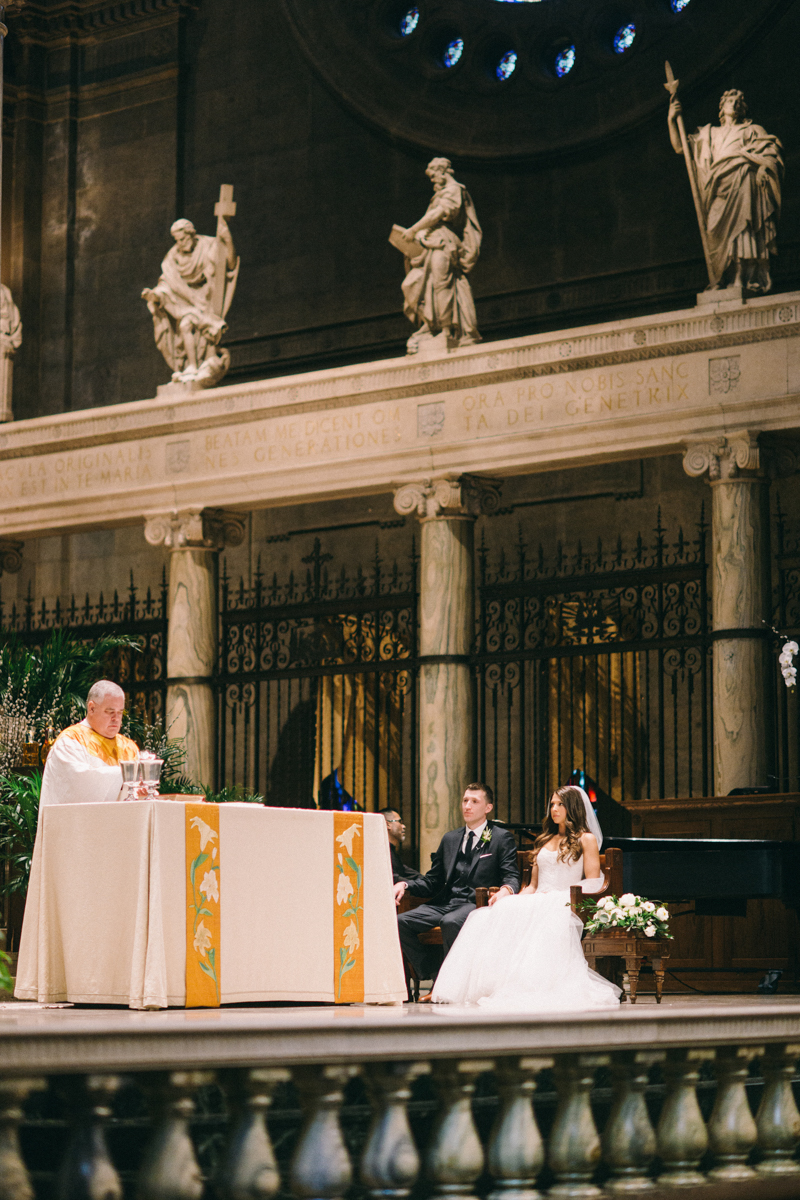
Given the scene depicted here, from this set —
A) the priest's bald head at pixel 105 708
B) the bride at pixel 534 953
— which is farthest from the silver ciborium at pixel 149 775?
the bride at pixel 534 953

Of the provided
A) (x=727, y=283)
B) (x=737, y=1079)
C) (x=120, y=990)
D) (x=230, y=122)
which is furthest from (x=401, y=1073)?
(x=230, y=122)

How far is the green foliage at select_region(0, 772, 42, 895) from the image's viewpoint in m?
10.2

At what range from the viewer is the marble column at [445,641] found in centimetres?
1388

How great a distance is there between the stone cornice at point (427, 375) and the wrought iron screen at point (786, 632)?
4.62ft

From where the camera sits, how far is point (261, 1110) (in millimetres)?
3785

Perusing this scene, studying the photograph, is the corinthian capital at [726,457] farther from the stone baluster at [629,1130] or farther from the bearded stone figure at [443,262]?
the stone baluster at [629,1130]

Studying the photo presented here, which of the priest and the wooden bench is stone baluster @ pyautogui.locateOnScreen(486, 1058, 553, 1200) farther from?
the wooden bench

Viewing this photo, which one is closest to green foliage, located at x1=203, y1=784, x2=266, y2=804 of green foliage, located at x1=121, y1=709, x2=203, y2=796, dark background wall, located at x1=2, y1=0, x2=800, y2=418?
green foliage, located at x1=121, y1=709, x2=203, y2=796

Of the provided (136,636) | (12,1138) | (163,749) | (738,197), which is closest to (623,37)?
(738,197)

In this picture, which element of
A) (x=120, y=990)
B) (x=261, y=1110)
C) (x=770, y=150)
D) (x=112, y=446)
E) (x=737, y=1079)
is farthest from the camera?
(x=112, y=446)

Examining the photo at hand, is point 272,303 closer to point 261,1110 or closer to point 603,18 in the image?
point 603,18

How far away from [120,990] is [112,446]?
378 inches

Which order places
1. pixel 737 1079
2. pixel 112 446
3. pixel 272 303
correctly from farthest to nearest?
pixel 272 303
pixel 112 446
pixel 737 1079

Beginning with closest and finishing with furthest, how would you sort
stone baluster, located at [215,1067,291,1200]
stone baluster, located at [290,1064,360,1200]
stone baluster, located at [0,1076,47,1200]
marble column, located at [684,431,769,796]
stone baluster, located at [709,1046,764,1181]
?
stone baluster, located at [0,1076,47,1200]
stone baluster, located at [215,1067,291,1200]
stone baluster, located at [290,1064,360,1200]
stone baluster, located at [709,1046,764,1181]
marble column, located at [684,431,769,796]
